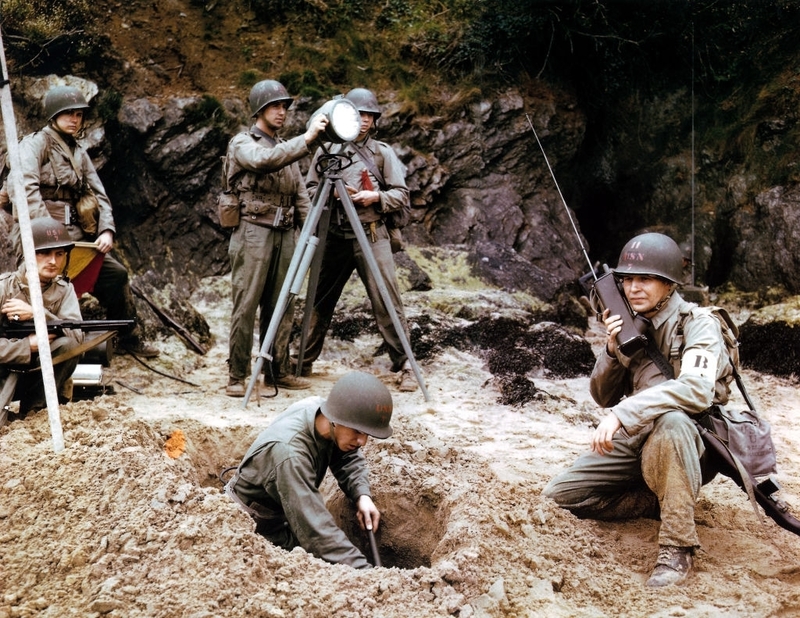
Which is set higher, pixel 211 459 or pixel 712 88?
pixel 712 88

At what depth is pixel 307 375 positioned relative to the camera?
6.73m

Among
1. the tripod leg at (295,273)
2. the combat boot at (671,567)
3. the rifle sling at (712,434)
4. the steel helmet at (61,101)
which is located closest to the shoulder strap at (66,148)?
the steel helmet at (61,101)

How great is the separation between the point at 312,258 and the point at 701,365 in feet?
10.2

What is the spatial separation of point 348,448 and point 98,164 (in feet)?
19.6

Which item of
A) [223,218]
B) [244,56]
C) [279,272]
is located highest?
[244,56]

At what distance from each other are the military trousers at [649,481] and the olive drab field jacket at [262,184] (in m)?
3.11

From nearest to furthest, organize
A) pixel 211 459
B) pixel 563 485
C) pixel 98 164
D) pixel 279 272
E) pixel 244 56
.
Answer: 1. pixel 563 485
2. pixel 211 459
3. pixel 279 272
4. pixel 98 164
5. pixel 244 56

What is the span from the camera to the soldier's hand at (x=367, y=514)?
153 inches

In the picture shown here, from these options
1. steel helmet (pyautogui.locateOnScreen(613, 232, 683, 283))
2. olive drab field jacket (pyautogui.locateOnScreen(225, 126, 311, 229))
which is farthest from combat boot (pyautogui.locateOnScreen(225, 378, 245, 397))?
steel helmet (pyautogui.locateOnScreen(613, 232, 683, 283))

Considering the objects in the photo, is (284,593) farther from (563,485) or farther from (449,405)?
(449,405)

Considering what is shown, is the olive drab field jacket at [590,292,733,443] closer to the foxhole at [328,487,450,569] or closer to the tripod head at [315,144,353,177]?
the foxhole at [328,487,450,569]

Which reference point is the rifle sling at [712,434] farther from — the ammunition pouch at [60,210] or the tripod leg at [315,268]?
the ammunition pouch at [60,210]

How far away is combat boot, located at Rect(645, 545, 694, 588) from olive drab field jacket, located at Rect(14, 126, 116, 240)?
15.2 ft

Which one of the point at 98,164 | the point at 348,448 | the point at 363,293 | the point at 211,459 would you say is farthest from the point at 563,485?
the point at 98,164
